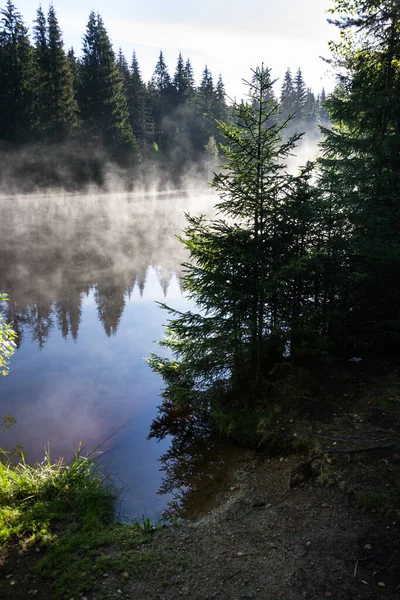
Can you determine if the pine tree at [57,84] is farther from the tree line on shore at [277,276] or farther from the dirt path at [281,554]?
the dirt path at [281,554]

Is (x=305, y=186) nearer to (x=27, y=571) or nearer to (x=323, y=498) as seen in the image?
(x=323, y=498)

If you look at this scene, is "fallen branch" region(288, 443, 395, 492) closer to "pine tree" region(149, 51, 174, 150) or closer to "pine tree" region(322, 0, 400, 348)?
"pine tree" region(322, 0, 400, 348)

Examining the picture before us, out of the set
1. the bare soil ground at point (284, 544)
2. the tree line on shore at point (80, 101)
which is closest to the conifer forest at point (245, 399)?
the bare soil ground at point (284, 544)

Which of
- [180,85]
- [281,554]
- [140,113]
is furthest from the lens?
[180,85]

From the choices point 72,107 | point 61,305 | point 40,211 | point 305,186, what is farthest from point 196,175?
point 305,186

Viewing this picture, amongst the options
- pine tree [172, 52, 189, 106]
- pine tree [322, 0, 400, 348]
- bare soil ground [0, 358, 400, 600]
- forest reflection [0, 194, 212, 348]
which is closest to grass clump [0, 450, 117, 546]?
bare soil ground [0, 358, 400, 600]

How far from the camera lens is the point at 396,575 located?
13.3 ft

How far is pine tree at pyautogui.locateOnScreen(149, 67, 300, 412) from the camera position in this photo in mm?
7363

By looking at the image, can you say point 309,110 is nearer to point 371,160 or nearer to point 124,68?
point 124,68

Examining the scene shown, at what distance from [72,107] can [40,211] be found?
16.8m

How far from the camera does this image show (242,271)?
771 cm

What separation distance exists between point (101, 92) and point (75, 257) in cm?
3288

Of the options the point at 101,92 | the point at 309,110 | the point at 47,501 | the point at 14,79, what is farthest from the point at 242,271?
the point at 309,110

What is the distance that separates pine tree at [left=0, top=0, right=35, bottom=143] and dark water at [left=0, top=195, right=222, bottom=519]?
1441cm
